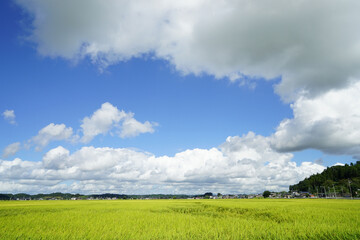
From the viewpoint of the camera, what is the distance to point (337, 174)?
13850cm

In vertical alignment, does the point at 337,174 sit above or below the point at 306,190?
above

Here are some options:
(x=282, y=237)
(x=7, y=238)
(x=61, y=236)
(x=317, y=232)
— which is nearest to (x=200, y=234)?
(x=282, y=237)

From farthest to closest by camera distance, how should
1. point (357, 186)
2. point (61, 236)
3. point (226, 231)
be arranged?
point (357, 186) → point (226, 231) → point (61, 236)

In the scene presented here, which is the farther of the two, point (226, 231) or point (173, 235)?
point (226, 231)

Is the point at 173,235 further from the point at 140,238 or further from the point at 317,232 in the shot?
the point at 317,232

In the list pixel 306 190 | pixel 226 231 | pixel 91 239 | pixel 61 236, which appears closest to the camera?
pixel 91 239

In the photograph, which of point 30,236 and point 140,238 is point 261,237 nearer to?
point 140,238

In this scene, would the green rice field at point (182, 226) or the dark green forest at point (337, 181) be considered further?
the dark green forest at point (337, 181)

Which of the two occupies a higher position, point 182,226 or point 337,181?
point 337,181

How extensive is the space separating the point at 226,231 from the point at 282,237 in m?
2.53

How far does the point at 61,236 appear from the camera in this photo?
30.7ft

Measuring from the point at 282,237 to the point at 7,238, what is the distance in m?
11.1

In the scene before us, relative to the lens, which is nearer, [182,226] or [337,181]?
[182,226]

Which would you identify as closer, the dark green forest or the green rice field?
the green rice field
